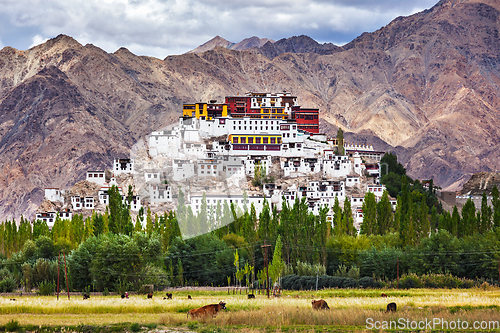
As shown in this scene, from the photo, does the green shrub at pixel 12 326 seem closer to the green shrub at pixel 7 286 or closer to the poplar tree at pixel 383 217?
the green shrub at pixel 7 286

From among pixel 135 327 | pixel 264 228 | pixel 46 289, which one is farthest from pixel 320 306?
pixel 264 228

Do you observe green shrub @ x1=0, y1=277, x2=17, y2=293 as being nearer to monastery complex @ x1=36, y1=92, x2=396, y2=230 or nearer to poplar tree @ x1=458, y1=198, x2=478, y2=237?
monastery complex @ x1=36, y1=92, x2=396, y2=230

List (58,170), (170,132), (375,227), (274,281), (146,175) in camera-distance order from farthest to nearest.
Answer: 1. (58,170)
2. (170,132)
3. (146,175)
4. (375,227)
5. (274,281)

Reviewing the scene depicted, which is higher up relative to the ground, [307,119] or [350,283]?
[307,119]

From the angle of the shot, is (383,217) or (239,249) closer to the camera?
(239,249)

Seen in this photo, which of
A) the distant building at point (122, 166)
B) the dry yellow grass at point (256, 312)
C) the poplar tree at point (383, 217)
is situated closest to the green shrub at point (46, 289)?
the dry yellow grass at point (256, 312)

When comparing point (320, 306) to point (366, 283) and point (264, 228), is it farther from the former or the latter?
point (264, 228)

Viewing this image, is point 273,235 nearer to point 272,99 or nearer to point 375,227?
point 375,227

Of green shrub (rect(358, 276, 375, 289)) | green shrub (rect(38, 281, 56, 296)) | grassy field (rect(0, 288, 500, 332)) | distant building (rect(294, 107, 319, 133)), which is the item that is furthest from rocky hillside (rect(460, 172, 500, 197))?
green shrub (rect(38, 281, 56, 296))

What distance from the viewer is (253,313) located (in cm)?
2880

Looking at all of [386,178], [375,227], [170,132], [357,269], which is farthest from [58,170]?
[357,269]

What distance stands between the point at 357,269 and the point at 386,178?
60129 millimetres

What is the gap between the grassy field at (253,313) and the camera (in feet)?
88.8

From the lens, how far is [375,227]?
241ft
